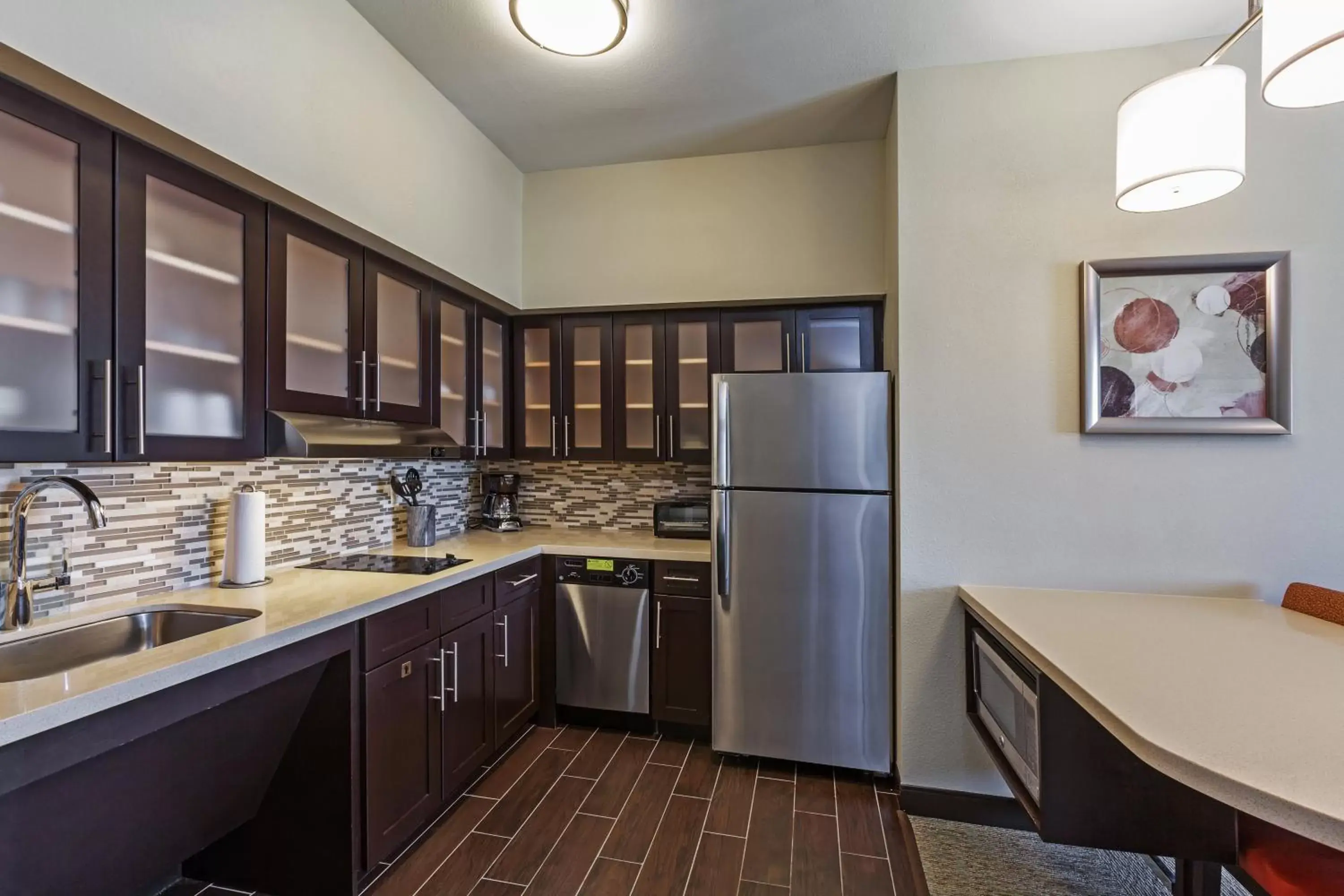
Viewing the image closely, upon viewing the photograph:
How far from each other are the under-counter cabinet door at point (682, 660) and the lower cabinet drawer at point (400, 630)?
1056mm

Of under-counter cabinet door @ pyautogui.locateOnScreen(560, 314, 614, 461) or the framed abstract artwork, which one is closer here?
the framed abstract artwork

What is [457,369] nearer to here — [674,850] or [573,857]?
[573,857]

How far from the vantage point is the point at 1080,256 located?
222cm

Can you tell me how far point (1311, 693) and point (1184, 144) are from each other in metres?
1.23

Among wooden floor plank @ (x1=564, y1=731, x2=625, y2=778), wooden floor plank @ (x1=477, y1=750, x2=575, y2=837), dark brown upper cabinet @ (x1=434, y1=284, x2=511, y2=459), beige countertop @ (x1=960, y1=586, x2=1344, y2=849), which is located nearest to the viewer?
beige countertop @ (x1=960, y1=586, x2=1344, y2=849)

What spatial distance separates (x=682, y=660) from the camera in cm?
281

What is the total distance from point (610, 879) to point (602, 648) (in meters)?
1.07

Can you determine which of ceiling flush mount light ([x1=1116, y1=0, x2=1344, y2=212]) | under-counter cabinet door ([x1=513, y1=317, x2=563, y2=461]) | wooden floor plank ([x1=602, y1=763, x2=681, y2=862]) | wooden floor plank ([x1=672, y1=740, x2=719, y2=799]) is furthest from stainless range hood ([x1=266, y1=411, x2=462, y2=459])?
ceiling flush mount light ([x1=1116, y1=0, x2=1344, y2=212])

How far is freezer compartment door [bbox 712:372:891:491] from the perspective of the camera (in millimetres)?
2473

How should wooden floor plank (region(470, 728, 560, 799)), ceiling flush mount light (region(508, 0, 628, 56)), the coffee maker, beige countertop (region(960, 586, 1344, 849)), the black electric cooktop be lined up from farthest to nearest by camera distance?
1. the coffee maker
2. wooden floor plank (region(470, 728, 560, 799))
3. the black electric cooktop
4. ceiling flush mount light (region(508, 0, 628, 56))
5. beige countertop (region(960, 586, 1344, 849))

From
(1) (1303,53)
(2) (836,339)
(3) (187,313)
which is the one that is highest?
(1) (1303,53)

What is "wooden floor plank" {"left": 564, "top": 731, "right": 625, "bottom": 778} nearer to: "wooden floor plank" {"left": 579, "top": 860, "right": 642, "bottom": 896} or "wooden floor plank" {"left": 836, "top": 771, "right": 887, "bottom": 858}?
"wooden floor plank" {"left": 579, "top": 860, "right": 642, "bottom": 896}

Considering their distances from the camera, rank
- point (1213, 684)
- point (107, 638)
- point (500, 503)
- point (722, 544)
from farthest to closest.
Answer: point (500, 503) < point (722, 544) < point (107, 638) < point (1213, 684)

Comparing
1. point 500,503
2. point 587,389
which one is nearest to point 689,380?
point 587,389
